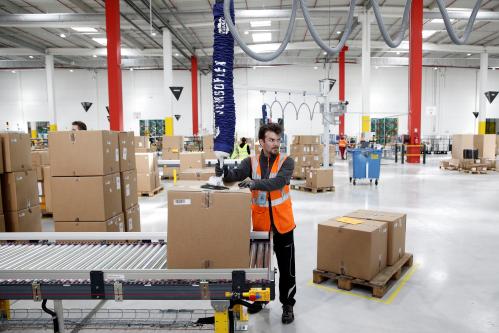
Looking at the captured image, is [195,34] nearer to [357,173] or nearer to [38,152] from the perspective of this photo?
→ [357,173]

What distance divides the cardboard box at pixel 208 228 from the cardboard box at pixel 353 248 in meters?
1.85

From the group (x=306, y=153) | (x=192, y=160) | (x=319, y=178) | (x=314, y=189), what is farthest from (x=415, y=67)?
(x=192, y=160)

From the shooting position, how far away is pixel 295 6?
2641mm

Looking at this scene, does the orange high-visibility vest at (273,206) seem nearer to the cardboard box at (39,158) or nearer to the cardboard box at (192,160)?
the cardboard box at (39,158)

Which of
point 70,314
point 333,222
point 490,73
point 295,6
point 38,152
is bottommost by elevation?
point 70,314

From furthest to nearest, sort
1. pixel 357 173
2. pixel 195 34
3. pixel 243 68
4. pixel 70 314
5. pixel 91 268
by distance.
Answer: pixel 243 68 < pixel 195 34 < pixel 357 173 < pixel 70 314 < pixel 91 268

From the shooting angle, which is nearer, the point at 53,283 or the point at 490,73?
the point at 53,283

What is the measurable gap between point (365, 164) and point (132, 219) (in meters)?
7.40

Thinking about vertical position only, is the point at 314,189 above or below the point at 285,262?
below

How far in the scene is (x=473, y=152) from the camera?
1321cm

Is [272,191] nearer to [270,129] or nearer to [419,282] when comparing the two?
[270,129]

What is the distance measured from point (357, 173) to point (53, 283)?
9.34 m

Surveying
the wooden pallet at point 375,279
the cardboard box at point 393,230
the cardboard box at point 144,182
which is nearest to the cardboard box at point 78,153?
the wooden pallet at point 375,279

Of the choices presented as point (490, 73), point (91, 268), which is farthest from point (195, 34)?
point (490, 73)
